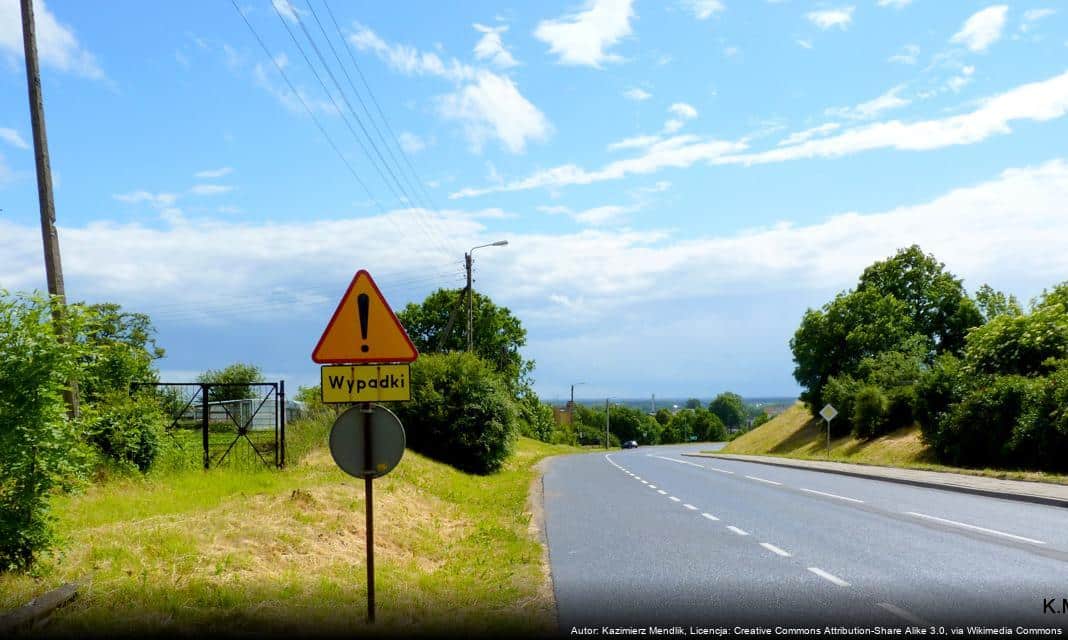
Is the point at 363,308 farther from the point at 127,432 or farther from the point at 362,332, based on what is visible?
the point at 127,432

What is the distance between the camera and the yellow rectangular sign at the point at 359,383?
7.60 metres

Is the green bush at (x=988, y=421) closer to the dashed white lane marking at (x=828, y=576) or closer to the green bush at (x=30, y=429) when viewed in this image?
the dashed white lane marking at (x=828, y=576)

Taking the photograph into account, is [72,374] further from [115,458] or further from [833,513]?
[833,513]

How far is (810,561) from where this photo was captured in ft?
32.9

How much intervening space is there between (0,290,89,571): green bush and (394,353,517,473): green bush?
2167cm

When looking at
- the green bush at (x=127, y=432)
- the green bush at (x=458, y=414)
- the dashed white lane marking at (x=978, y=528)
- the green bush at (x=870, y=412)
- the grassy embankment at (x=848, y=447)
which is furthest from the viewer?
the green bush at (x=870, y=412)

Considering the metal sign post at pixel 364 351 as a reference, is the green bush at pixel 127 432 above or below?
below

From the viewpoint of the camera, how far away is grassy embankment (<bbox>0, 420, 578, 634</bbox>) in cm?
721

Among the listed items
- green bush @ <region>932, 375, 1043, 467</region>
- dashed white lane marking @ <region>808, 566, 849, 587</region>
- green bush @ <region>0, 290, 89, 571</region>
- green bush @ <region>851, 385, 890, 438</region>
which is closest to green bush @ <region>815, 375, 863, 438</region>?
green bush @ <region>851, 385, 890, 438</region>

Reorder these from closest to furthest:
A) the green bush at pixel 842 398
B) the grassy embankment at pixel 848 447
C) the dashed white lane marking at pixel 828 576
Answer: the dashed white lane marking at pixel 828 576 < the grassy embankment at pixel 848 447 < the green bush at pixel 842 398

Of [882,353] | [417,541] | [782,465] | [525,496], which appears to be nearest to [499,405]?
[525,496]

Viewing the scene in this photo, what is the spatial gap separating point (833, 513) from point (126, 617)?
39.8 ft

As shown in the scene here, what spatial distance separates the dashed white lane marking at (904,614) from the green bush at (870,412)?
43428 millimetres

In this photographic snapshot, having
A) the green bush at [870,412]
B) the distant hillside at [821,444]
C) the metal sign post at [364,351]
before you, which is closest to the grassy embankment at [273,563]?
the metal sign post at [364,351]
